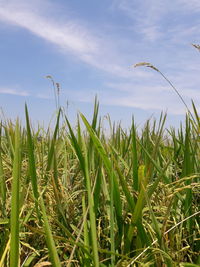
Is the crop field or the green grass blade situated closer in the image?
the green grass blade

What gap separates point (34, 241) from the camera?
38.7 inches

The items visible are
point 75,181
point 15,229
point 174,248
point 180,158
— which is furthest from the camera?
point 180,158

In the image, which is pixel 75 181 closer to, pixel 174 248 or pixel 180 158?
pixel 174 248

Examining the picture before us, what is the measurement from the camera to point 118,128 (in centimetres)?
187

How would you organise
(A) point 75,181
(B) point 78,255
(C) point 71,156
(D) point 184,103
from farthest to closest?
(C) point 71,156, (A) point 75,181, (D) point 184,103, (B) point 78,255

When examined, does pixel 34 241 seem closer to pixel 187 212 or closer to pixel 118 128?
pixel 187 212

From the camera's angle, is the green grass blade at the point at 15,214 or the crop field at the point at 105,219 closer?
the green grass blade at the point at 15,214

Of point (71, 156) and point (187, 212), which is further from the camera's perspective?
point (71, 156)

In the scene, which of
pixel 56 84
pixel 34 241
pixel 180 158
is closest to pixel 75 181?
pixel 34 241

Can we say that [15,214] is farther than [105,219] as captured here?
No

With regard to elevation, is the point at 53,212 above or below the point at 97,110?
→ below

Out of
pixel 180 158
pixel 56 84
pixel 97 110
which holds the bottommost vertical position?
pixel 180 158

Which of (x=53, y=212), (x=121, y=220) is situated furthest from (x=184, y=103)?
(x=53, y=212)

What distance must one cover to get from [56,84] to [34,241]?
123cm
